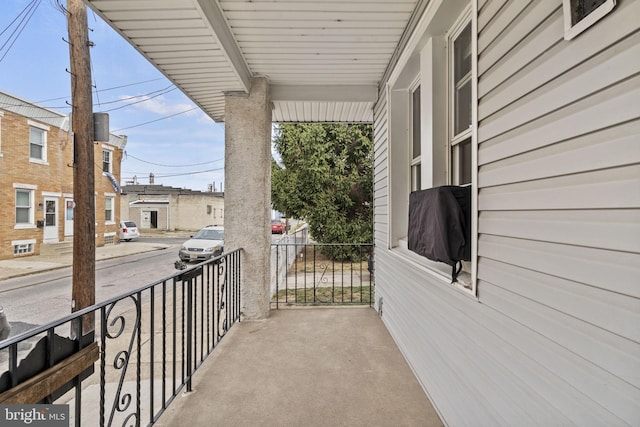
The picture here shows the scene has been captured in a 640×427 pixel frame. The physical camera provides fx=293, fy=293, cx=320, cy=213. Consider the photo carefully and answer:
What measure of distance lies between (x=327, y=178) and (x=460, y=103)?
651cm

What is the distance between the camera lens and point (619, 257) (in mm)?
678

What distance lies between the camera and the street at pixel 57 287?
4.81 meters

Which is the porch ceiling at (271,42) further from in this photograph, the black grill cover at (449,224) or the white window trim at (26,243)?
A: the white window trim at (26,243)

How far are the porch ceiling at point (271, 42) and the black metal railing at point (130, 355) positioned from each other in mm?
1623

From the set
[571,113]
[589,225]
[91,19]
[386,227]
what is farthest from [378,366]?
[91,19]

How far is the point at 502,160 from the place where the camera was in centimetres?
114

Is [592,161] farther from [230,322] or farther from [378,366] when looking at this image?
[230,322]

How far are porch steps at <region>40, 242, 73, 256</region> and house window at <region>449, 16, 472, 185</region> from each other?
13.7 m

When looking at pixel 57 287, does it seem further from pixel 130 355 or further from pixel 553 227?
pixel 553 227

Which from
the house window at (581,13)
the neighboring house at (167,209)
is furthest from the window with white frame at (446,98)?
the neighboring house at (167,209)

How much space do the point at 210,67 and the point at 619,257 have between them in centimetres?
283

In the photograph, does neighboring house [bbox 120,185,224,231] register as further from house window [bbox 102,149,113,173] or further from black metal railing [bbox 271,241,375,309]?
black metal railing [bbox 271,241,375,309]

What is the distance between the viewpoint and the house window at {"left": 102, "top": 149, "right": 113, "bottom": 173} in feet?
44.0

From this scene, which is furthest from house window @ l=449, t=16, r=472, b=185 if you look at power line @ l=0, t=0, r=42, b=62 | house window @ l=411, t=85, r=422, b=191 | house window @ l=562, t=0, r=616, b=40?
power line @ l=0, t=0, r=42, b=62
